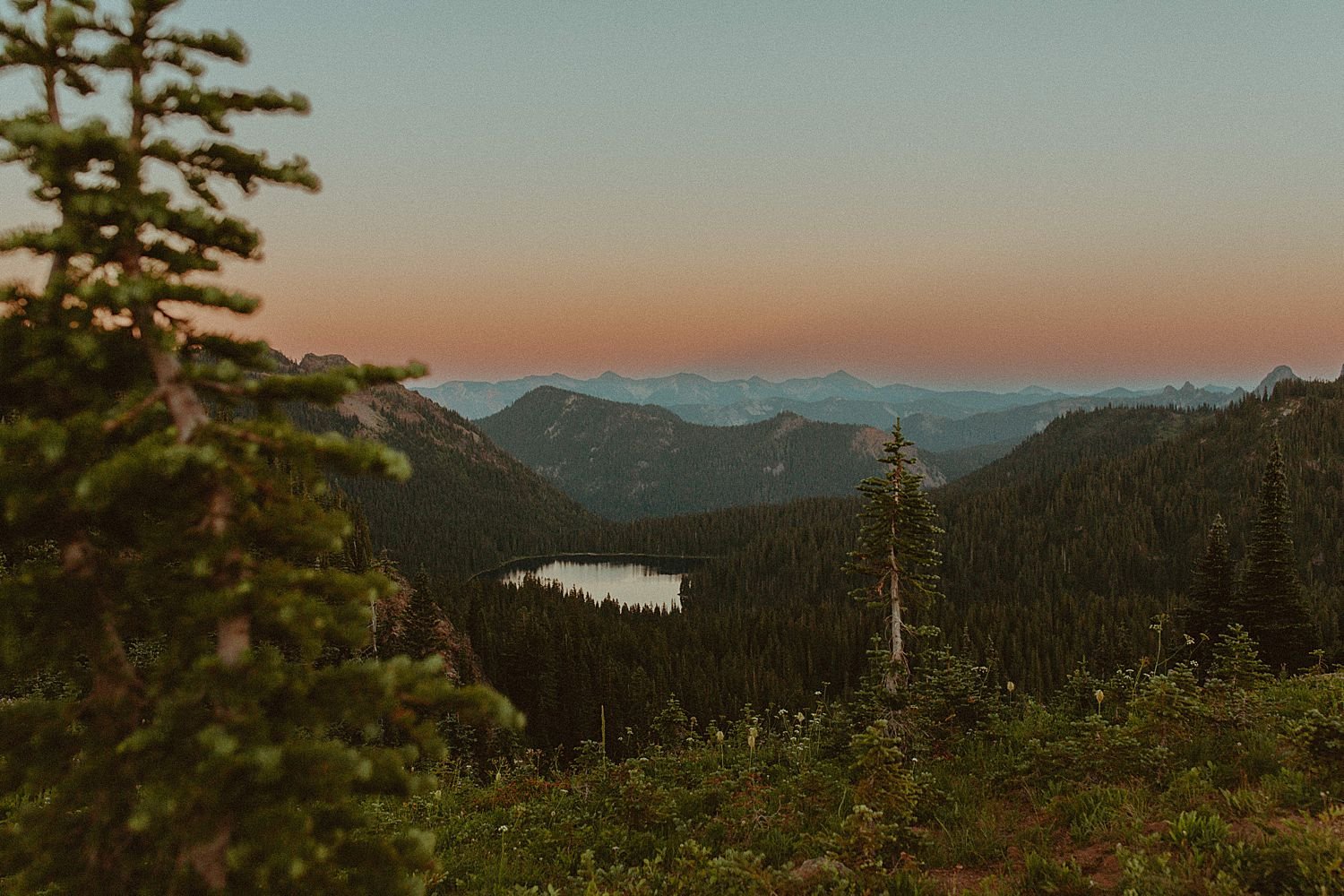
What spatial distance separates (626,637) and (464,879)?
87.6 m

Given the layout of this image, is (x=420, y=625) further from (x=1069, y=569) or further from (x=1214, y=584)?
(x=1069, y=569)

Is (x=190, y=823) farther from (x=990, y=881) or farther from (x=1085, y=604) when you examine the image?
(x=1085, y=604)

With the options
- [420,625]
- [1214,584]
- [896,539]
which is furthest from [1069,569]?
[896,539]

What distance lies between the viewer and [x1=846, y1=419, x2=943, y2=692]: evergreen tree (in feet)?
79.2

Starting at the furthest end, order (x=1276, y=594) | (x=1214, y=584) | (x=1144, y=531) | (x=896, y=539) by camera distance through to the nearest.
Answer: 1. (x=1144, y=531)
2. (x=1214, y=584)
3. (x=1276, y=594)
4. (x=896, y=539)

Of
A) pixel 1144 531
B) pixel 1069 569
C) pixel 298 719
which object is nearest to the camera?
pixel 298 719

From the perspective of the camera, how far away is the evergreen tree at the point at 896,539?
950 inches

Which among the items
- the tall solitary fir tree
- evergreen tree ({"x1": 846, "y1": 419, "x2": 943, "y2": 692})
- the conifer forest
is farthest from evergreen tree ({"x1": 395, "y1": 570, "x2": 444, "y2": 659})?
the tall solitary fir tree

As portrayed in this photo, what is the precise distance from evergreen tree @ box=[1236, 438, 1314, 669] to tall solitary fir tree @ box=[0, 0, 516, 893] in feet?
155

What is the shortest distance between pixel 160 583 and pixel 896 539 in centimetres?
2325

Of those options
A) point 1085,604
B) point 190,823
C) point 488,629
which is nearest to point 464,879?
point 190,823

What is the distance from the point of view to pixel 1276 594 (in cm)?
3669

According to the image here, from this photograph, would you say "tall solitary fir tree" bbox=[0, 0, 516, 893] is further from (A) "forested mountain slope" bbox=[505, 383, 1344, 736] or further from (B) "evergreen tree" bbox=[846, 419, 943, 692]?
(A) "forested mountain slope" bbox=[505, 383, 1344, 736]

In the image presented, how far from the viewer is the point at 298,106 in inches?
245
